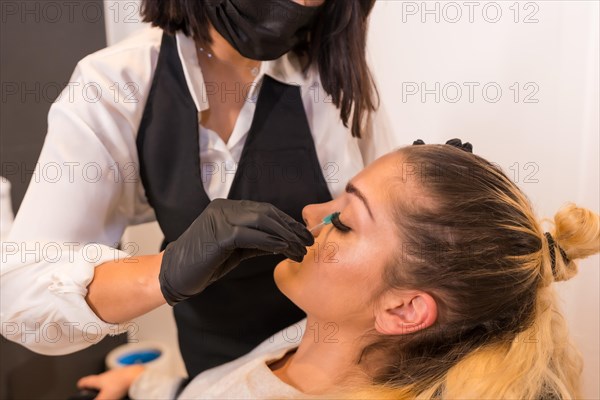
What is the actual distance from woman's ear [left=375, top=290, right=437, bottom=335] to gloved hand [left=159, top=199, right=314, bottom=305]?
22 centimetres

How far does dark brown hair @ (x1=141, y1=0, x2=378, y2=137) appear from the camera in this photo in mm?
1378

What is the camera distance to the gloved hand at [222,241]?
1.02 metres

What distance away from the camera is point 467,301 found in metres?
1.13

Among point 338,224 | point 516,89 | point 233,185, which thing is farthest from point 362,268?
point 516,89

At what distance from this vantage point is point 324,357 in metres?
1.29

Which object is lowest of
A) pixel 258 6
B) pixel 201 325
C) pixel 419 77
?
pixel 201 325

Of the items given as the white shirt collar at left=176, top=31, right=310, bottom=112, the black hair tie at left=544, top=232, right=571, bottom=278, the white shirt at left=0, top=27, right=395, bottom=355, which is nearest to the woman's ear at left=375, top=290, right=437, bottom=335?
the black hair tie at left=544, top=232, right=571, bottom=278

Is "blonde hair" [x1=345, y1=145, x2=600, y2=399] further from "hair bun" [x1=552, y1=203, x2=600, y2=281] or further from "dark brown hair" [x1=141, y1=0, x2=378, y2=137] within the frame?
"dark brown hair" [x1=141, y1=0, x2=378, y2=137]

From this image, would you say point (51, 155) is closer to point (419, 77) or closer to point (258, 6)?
point (258, 6)

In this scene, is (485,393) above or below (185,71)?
below

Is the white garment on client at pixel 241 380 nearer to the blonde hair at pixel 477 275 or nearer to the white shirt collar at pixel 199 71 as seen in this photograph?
the blonde hair at pixel 477 275

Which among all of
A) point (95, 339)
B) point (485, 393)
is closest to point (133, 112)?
point (95, 339)

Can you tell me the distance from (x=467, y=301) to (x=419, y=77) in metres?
0.88

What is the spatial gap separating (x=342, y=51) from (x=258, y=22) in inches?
10.2
